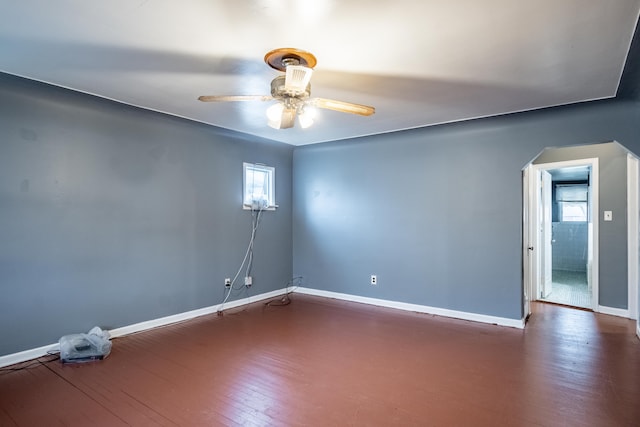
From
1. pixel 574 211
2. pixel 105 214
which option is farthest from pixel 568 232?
pixel 105 214

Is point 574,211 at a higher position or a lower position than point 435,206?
higher

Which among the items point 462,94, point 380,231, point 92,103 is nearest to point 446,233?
point 380,231

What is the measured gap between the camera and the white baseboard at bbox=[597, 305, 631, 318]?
13.7ft

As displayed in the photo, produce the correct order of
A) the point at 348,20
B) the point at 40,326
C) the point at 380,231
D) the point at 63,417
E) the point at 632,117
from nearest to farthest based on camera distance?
the point at 348,20
the point at 63,417
the point at 40,326
the point at 632,117
the point at 380,231

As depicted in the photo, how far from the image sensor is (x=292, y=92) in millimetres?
2354

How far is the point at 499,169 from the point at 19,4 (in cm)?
423

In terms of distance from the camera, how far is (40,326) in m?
2.94

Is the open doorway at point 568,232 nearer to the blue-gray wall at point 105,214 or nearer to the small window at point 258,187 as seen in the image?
the small window at point 258,187

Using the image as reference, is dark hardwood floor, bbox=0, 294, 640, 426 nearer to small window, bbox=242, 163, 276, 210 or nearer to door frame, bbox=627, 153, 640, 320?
door frame, bbox=627, 153, 640, 320

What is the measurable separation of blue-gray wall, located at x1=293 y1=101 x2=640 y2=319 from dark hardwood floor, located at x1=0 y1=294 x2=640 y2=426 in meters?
0.65

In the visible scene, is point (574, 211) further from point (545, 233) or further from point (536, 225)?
point (536, 225)

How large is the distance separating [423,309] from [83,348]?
12.0 ft

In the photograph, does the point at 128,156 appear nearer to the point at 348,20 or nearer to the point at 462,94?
the point at 348,20

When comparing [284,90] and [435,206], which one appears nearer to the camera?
[284,90]
